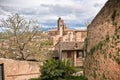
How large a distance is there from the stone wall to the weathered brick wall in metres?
7.80

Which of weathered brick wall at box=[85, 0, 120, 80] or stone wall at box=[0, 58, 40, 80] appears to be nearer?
weathered brick wall at box=[85, 0, 120, 80]

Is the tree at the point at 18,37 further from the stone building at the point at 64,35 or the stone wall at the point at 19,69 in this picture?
the stone building at the point at 64,35

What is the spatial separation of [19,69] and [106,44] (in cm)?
1177

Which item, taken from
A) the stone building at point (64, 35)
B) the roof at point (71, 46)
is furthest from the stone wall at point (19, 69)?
the stone building at point (64, 35)

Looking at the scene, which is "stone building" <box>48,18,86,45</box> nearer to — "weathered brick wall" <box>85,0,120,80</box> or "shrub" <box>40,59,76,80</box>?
"shrub" <box>40,59,76,80</box>

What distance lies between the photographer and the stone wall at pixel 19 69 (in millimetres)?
24234

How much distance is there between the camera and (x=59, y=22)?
5378 cm

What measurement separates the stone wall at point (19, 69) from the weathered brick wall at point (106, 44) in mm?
7803

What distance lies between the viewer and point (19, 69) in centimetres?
2495

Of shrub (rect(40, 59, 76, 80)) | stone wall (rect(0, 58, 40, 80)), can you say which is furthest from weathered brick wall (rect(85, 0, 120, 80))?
stone wall (rect(0, 58, 40, 80))

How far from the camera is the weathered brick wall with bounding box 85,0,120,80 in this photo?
14.2 m

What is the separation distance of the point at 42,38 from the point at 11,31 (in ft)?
12.7

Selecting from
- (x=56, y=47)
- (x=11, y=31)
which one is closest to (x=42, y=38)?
(x=11, y=31)

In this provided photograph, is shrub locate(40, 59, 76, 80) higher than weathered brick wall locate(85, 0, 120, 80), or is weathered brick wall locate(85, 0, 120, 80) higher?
weathered brick wall locate(85, 0, 120, 80)
